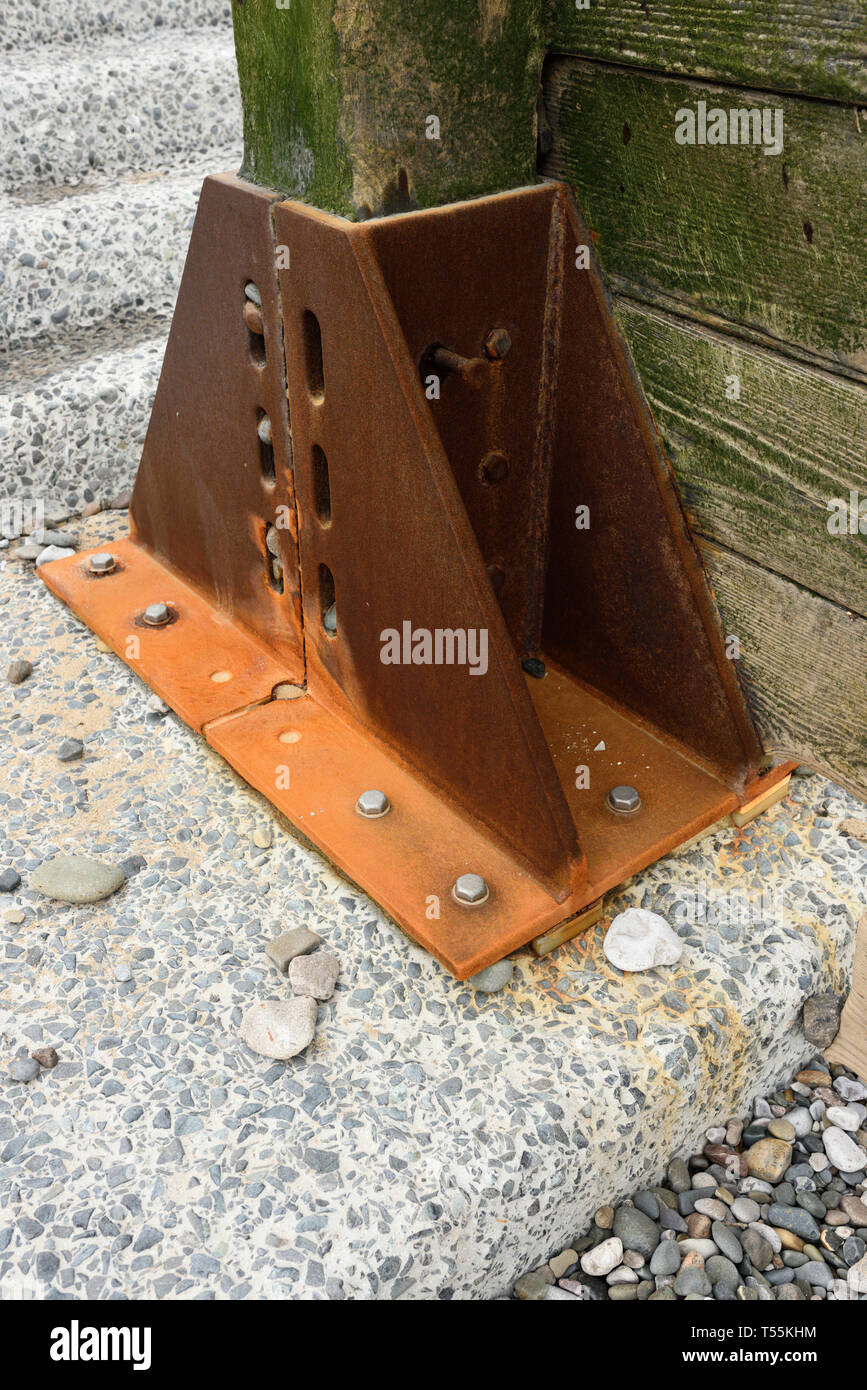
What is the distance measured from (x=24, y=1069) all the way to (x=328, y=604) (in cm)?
86

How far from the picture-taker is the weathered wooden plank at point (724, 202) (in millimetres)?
1202

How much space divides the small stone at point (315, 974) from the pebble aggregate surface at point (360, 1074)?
2 cm

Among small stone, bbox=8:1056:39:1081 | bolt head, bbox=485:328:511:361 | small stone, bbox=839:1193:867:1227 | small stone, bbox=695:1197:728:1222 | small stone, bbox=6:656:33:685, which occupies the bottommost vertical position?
small stone, bbox=839:1193:867:1227

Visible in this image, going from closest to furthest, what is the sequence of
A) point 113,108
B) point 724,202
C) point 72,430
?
point 724,202 → point 72,430 → point 113,108

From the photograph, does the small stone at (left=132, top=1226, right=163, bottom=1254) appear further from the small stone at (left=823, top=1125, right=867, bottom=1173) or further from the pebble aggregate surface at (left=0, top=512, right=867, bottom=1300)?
the small stone at (left=823, top=1125, right=867, bottom=1173)

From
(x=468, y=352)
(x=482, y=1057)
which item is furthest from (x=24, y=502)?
(x=482, y=1057)

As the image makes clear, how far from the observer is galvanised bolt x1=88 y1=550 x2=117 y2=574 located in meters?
2.40

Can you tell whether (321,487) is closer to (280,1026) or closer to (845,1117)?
(280,1026)

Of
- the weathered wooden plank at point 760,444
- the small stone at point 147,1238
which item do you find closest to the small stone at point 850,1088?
the weathered wooden plank at point 760,444

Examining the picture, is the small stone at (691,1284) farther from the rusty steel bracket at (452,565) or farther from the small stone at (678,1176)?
the rusty steel bracket at (452,565)

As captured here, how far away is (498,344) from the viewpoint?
1.52m

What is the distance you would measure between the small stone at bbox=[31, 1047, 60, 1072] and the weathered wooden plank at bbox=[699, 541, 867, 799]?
1100 millimetres

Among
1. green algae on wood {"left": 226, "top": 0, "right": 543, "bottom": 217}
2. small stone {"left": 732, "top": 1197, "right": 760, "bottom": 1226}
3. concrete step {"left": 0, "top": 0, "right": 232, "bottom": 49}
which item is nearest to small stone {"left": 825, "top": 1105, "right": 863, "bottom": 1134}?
small stone {"left": 732, "top": 1197, "right": 760, "bottom": 1226}

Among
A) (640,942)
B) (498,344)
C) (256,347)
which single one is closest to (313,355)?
(256,347)
